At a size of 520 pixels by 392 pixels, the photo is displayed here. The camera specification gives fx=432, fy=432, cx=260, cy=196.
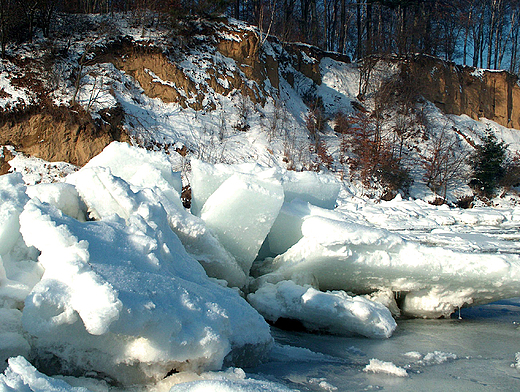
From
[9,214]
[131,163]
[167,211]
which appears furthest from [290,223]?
[9,214]

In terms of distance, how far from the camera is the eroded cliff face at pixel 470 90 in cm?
1995

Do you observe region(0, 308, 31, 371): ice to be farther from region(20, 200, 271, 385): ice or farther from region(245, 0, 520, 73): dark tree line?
region(245, 0, 520, 73): dark tree line

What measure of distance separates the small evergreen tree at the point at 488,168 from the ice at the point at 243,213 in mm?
15237

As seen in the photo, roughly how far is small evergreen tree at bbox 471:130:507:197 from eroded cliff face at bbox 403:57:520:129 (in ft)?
13.0

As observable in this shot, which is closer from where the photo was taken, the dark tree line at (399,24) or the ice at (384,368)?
the ice at (384,368)

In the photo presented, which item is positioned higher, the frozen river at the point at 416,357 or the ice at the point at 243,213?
the ice at the point at 243,213

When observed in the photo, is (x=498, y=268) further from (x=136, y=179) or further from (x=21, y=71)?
(x=21, y=71)

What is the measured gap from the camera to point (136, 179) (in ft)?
13.0

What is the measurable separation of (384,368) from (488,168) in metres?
16.4

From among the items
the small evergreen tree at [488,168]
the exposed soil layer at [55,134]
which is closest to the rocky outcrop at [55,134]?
the exposed soil layer at [55,134]

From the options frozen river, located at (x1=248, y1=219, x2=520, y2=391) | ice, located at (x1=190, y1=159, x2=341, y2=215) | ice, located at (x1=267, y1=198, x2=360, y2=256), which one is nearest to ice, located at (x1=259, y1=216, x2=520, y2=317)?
frozen river, located at (x1=248, y1=219, x2=520, y2=391)

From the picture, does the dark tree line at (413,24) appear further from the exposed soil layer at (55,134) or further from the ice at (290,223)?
the ice at (290,223)

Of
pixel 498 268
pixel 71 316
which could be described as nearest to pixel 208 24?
pixel 498 268

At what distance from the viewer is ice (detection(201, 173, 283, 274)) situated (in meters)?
3.31
